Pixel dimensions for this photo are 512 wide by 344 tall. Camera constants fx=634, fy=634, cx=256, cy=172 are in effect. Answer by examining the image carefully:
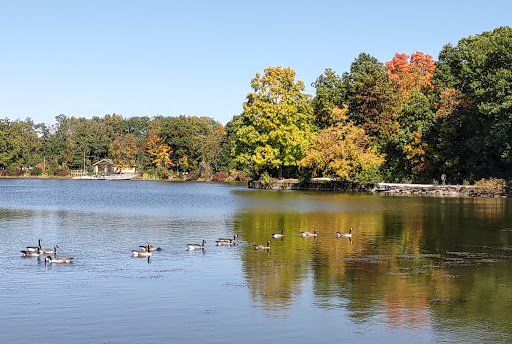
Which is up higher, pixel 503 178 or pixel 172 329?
pixel 503 178

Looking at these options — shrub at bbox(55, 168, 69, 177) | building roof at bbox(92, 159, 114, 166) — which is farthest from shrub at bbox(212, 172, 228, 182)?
shrub at bbox(55, 168, 69, 177)

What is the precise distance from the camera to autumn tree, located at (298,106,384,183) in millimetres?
83875

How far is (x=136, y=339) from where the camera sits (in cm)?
1605

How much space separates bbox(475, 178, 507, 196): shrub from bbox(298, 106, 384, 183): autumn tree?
15.0m

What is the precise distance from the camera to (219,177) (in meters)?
139

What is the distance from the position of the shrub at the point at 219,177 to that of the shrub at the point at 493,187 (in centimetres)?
7149

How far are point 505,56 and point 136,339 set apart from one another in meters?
66.5

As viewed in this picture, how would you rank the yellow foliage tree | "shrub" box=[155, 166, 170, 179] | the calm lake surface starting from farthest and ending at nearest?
the yellow foliage tree
"shrub" box=[155, 166, 170, 179]
the calm lake surface

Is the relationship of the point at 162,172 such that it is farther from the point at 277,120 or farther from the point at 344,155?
the point at 344,155

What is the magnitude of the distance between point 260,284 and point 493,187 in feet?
191

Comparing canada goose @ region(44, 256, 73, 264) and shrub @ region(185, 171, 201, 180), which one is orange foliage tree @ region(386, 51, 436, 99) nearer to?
shrub @ region(185, 171, 201, 180)

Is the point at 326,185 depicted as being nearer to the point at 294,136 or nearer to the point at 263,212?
the point at 294,136

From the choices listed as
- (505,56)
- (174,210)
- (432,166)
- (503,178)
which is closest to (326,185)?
(432,166)

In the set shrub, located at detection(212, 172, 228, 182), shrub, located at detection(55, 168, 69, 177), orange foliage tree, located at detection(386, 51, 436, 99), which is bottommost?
shrub, located at detection(212, 172, 228, 182)
